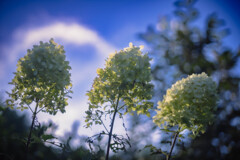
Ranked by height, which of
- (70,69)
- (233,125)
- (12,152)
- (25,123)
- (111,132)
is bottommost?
(12,152)

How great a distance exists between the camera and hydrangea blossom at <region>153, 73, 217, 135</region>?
221 centimetres

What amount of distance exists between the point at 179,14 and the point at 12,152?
5.68 metres

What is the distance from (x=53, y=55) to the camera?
2670 mm

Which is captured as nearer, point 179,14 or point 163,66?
point 163,66

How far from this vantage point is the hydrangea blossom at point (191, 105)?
2209mm

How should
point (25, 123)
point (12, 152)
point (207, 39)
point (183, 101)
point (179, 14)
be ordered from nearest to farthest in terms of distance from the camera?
1. point (12, 152)
2. point (183, 101)
3. point (25, 123)
4. point (207, 39)
5. point (179, 14)

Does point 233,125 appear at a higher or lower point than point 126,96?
lower

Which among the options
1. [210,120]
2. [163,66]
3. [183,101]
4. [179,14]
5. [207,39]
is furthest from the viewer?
[179,14]

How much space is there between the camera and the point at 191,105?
230 centimetres

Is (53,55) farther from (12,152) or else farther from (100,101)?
(12,152)

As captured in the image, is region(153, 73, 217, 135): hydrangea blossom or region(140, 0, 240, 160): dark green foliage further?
region(153, 73, 217, 135): hydrangea blossom

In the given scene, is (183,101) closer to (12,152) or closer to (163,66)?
(12,152)

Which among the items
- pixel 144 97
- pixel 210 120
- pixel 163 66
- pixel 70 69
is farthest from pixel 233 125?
pixel 163 66

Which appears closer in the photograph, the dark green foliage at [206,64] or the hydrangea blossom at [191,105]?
the dark green foliage at [206,64]
